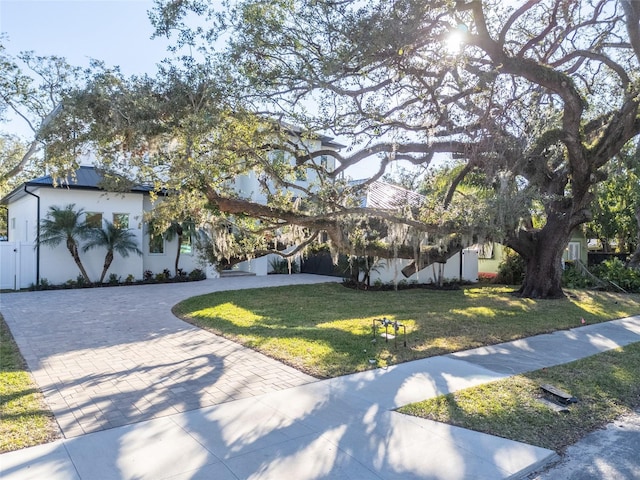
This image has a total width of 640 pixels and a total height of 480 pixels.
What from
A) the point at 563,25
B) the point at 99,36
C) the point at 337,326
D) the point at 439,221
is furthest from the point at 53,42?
the point at 563,25

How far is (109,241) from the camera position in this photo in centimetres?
1688

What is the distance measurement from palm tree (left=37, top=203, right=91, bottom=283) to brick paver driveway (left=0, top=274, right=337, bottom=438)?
492cm

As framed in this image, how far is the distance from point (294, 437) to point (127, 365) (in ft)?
11.5

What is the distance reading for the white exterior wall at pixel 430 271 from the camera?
56.1 feet

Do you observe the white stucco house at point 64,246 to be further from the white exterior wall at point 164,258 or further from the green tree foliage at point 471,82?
the green tree foliage at point 471,82

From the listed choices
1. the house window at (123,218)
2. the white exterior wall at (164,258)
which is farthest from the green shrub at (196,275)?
the house window at (123,218)

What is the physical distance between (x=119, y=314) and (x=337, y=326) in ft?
18.4

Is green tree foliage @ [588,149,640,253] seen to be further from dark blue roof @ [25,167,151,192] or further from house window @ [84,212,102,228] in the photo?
house window @ [84,212,102,228]

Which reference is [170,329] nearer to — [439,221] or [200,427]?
[200,427]

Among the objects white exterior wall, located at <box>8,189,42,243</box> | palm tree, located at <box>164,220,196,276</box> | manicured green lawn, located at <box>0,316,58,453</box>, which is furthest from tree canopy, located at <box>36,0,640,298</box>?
white exterior wall, located at <box>8,189,42,243</box>

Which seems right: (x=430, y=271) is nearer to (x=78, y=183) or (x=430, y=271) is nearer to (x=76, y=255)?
(x=76, y=255)

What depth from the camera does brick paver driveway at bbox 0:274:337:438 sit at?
4.68m

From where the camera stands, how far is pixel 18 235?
19641mm

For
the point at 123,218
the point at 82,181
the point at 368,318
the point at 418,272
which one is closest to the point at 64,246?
the point at 123,218
